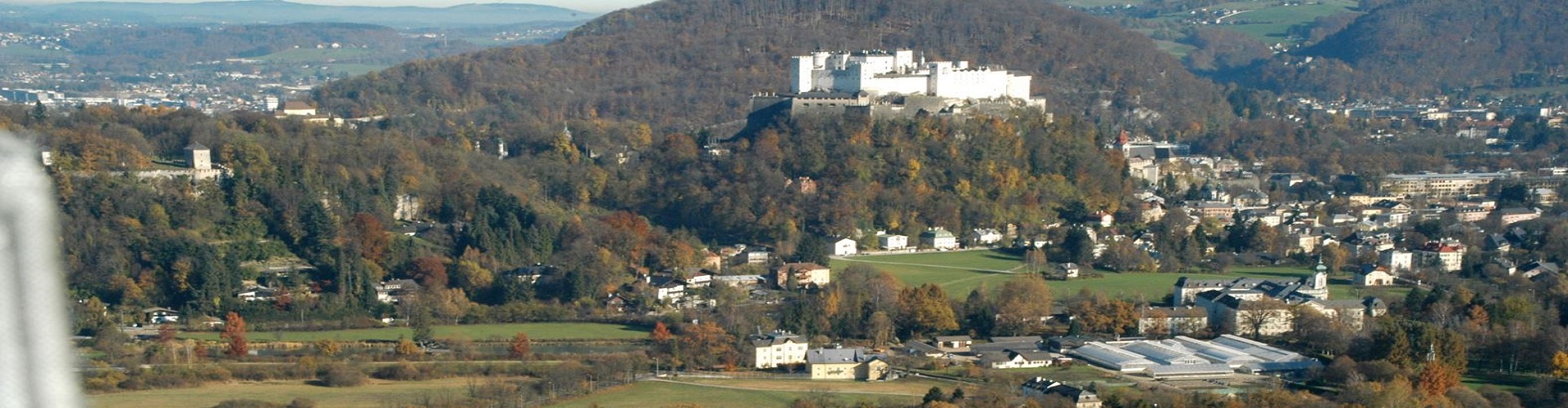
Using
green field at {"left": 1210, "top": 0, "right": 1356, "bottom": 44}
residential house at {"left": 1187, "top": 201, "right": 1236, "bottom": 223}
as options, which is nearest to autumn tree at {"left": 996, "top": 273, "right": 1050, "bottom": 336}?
residential house at {"left": 1187, "top": 201, "right": 1236, "bottom": 223}

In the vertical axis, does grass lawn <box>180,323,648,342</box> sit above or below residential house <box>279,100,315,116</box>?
below

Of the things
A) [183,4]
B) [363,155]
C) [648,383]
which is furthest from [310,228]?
[183,4]

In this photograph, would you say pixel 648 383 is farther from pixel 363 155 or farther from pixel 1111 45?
pixel 1111 45

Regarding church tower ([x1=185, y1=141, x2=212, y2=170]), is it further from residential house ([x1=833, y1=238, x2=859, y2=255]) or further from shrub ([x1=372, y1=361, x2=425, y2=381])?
shrub ([x1=372, y1=361, x2=425, y2=381])

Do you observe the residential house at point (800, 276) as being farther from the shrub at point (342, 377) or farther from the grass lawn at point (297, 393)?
the shrub at point (342, 377)

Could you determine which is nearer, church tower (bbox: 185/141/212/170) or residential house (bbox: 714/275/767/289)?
residential house (bbox: 714/275/767/289)
